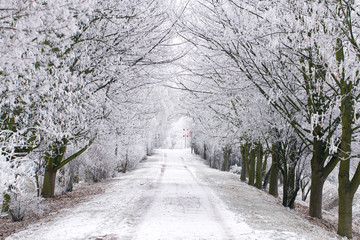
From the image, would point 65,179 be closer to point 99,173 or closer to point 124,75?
point 99,173

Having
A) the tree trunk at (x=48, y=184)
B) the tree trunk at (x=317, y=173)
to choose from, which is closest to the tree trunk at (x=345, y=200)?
the tree trunk at (x=317, y=173)

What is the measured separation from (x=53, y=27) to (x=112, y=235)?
413cm

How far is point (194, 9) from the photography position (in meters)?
11.0

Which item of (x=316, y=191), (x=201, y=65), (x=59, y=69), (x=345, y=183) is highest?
(x=201, y=65)

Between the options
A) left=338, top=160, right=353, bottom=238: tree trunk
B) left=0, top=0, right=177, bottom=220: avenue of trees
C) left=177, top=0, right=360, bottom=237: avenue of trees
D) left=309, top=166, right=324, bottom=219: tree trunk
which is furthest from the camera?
left=309, top=166, right=324, bottom=219: tree trunk

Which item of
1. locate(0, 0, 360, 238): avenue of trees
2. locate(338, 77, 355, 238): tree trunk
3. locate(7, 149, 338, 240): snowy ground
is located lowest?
locate(7, 149, 338, 240): snowy ground

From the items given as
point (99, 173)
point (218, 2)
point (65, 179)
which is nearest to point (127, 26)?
point (218, 2)

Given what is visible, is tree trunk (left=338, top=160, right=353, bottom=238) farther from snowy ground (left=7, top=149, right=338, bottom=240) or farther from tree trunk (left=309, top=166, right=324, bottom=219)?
tree trunk (left=309, top=166, right=324, bottom=219)

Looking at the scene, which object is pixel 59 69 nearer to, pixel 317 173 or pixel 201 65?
pixel 201 65

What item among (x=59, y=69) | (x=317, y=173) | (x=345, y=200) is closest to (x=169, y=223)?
(x=59, y=69)

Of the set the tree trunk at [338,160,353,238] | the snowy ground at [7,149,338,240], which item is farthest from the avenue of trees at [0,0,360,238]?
the snowy ground at [7,149,338,240]

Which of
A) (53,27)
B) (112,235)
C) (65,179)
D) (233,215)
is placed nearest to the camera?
(53,27)

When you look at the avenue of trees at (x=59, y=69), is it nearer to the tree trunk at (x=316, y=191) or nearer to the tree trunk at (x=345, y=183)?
the tree trunk at (x=345, y=183)

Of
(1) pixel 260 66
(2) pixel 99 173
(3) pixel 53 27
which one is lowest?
(2) pixel 99 173
